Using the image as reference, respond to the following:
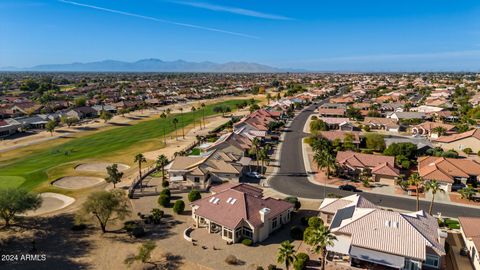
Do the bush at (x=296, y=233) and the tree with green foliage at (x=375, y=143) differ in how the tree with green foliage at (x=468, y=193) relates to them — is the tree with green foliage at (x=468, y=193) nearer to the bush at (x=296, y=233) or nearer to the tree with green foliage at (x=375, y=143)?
the tree with green foliage at (x=375, y=143)

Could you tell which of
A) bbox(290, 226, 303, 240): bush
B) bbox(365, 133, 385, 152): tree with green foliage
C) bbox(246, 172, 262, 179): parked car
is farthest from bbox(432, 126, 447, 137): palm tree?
bbox(290, 226, 303, 240): bush

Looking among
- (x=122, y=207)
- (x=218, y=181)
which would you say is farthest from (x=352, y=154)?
(x=122, y=207)

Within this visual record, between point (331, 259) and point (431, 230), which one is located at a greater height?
point (431, 230)

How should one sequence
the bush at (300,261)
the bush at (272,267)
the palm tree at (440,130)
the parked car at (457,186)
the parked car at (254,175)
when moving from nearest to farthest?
the bush at (300,261), the bush at (272,267), the parked car at (457,186), the parked car at (254,175), the palm tree at (440,130)

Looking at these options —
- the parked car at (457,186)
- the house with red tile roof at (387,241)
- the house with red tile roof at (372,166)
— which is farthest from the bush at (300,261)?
the parked car at (457,186)

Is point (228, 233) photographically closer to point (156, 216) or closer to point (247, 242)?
point (247, 242)

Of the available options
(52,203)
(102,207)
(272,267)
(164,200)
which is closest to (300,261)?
(272,267)

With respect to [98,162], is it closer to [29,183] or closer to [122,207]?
[29,183]
